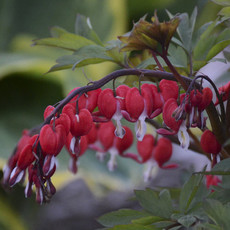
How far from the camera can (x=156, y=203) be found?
57 centimetres

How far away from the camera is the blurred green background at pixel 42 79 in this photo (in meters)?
1.82

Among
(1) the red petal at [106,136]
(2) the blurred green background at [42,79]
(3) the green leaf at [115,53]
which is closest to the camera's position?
(3) the green leaf at [115,53]

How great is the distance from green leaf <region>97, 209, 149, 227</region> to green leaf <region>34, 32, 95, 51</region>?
251mm

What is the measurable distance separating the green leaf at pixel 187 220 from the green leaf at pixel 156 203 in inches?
1.2

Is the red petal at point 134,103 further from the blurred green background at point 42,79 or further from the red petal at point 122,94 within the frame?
the blurred green background at point 42,79

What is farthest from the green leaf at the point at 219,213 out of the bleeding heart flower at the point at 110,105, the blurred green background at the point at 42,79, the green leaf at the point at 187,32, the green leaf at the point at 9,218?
the green leaf at the point at 9,218

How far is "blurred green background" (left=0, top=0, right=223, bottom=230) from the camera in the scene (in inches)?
71.7

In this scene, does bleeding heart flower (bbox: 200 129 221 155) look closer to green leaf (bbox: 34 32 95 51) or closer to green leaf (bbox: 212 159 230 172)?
green leaf (bbox: 212 159 230 172)

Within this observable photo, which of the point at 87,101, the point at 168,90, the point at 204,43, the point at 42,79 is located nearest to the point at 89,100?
the point at 87,101

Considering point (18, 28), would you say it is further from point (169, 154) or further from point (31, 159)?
point (31, 159)

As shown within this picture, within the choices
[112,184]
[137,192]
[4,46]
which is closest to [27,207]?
[112,184]

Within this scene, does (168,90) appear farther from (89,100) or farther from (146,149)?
(146,149)

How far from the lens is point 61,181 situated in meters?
1.77

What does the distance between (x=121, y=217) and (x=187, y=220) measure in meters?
0.10
